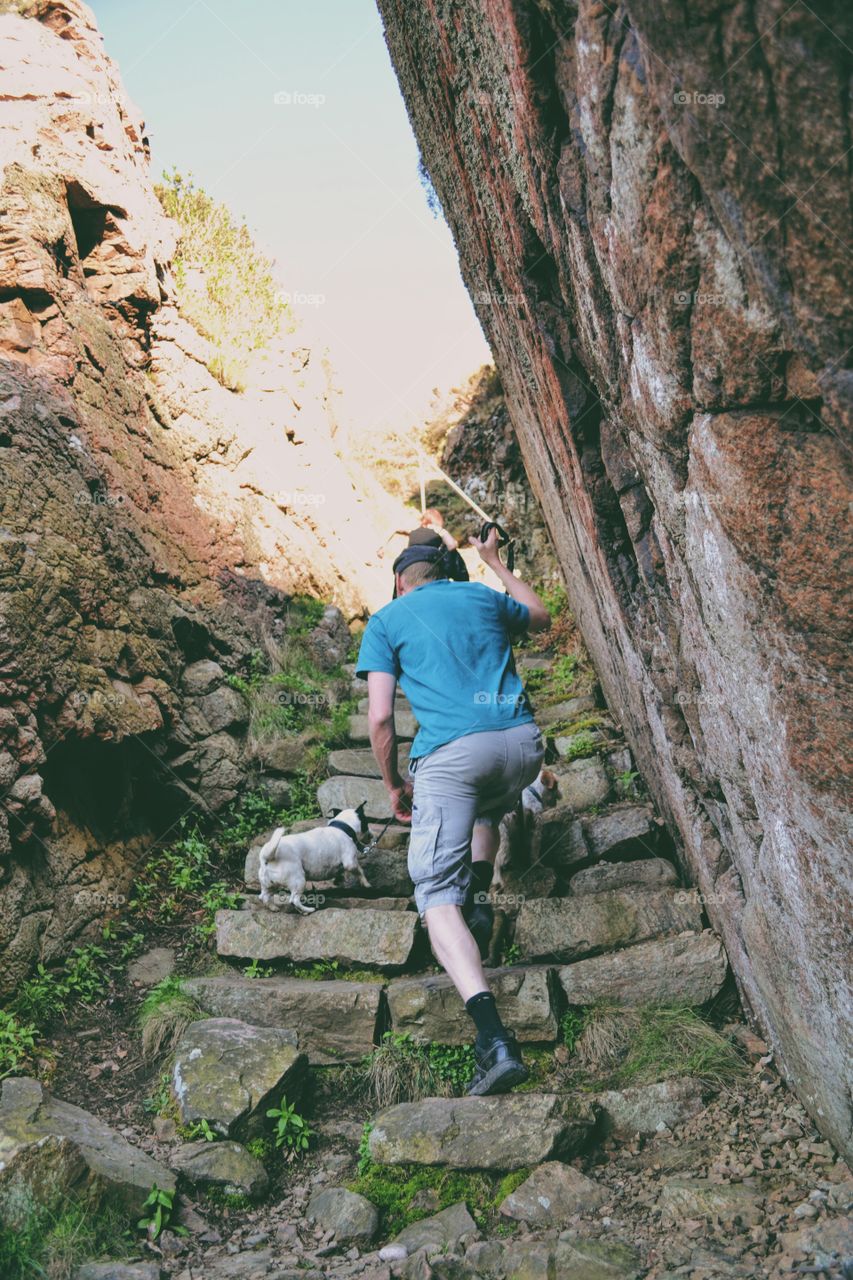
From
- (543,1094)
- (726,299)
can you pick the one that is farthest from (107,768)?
(726,299)

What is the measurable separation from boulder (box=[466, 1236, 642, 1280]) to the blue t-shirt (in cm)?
204

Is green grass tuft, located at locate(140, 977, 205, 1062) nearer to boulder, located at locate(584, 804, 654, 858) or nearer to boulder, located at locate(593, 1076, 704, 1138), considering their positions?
boulder, located at locate(593, 1076, 704, 1138)

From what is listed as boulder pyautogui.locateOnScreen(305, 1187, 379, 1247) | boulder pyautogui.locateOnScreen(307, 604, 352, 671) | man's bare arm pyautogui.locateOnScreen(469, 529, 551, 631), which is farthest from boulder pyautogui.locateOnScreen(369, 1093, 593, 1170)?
boulder pyautogui.locateOnScreen(307, 604, 352, 671)

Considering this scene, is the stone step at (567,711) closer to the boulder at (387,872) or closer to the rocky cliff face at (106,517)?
the boulder at (387,872)

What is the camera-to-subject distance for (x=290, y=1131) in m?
4.36

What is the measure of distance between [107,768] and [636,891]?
158 inches

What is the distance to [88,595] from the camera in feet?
22.3

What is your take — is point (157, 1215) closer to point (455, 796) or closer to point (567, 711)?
point (455, 796)

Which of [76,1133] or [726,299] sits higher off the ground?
[726,299]

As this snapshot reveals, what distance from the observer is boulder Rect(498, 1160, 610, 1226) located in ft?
11.4

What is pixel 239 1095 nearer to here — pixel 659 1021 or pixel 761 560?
pixel 659 1021

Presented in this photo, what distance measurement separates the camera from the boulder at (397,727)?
28.9ft

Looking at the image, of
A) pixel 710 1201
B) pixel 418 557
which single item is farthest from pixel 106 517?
pixel 710 1201

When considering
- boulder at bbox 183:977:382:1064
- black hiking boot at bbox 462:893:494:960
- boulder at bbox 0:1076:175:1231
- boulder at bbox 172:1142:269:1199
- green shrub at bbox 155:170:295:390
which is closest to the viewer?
boulder at bbox 0:1076:175:1231
